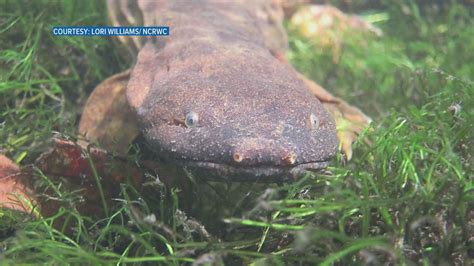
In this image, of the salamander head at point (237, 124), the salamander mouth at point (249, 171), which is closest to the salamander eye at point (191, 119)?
the salamander head at point (237, 124)

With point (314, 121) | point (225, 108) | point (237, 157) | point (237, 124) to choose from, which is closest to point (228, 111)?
point (225, 108)

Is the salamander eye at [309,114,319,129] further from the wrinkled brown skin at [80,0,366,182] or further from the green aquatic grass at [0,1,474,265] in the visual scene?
the green aquatic grass at [0,1,474,265]

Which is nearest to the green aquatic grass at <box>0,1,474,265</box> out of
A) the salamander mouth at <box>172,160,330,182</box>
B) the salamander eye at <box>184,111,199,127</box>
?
the salamander mouth at <box>172,160,330,182</box>

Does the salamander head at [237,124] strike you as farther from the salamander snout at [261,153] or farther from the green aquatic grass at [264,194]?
the green aquatic grass at [264,194]

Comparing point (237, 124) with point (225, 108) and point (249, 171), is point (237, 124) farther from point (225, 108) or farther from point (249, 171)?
point (249, 171)

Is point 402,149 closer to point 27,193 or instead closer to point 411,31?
point 27,193
